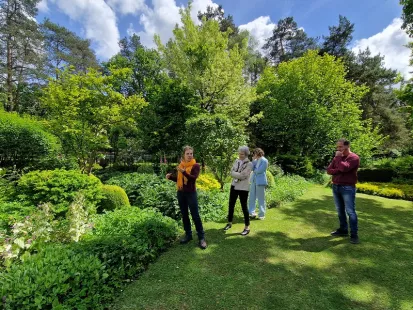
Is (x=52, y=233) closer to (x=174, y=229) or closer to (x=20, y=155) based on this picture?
(x=174, y=229)

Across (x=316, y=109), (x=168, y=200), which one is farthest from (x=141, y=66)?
(x=168, y=200)

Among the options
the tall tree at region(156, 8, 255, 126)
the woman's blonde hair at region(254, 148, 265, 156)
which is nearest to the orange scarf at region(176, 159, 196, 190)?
the woman's blonde hair at region(254, 148, 265, 156)

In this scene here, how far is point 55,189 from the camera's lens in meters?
4.76

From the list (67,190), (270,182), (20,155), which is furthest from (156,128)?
(67,190)

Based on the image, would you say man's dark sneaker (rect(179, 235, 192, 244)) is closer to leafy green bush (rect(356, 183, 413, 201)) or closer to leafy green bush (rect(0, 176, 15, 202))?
leafy green bush (rect(0, 176, 15, 202))

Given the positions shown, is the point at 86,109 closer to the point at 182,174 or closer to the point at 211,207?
the point at 211,207

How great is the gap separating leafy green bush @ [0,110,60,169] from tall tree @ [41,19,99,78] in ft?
58.8

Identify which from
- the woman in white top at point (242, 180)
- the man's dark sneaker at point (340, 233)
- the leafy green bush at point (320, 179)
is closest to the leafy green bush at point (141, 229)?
the woman in white top at point (242, 180)

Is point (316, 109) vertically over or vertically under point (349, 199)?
over

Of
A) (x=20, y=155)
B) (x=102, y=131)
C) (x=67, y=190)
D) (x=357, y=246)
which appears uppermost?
(x=102, y=131)

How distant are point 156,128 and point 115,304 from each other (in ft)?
38.8

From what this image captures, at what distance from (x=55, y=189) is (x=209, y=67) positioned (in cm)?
1031

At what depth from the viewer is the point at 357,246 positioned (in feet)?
13.0

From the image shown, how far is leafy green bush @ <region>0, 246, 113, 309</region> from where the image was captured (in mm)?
1928
